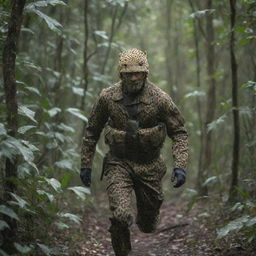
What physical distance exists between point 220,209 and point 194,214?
98 cm

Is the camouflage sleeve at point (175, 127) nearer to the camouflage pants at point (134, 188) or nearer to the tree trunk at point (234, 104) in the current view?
the camouflage pants at point (134, 188)

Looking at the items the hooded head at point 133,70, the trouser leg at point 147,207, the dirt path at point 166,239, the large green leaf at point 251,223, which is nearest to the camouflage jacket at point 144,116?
the hooded head at point 133,70

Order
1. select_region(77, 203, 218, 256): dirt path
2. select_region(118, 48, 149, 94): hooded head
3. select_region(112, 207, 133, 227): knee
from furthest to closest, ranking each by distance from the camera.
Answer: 1. select_region(77, 203, 218, 256): dirt path
2. select_region(118, 48, 149, 94): hooded head
3. select_region(112, 207, 133, 227): knee

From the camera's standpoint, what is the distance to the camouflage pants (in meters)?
4.74

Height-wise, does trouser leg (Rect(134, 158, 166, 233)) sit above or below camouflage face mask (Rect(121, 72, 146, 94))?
below

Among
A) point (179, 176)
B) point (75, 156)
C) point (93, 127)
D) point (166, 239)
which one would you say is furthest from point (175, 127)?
point (75, 156)

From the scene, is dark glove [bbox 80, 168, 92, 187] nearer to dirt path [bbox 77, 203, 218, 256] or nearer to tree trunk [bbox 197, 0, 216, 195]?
dirt path [bbox 77, 203, 218, 256]

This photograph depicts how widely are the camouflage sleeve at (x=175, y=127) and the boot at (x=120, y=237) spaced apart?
0.98 meters

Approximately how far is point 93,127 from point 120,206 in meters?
1.06

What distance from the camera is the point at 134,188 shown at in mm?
5344

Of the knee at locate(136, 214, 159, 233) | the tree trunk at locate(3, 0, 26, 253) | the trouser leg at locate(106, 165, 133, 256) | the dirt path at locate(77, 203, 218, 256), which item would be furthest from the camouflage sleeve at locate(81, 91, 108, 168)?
the dirt path at locate(77, 203, 218, 256)

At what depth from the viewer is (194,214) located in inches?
324

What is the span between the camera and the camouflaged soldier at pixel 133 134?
4996 mm

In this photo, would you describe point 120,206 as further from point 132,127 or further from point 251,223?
point 251,223
